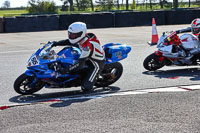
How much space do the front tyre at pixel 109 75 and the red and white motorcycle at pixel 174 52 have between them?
1.70 meters

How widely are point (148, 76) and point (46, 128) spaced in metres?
4.32

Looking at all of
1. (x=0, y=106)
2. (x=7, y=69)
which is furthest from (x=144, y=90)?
(x=7, y=69)

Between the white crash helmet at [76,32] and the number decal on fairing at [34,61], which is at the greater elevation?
the white crash helmet at [76,32]

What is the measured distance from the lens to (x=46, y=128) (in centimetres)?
531

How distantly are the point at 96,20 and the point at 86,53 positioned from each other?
19.6 metres

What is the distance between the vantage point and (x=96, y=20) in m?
26.9

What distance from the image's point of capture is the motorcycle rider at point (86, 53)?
7418 millimetres

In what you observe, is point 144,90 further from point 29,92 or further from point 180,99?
point 29,92

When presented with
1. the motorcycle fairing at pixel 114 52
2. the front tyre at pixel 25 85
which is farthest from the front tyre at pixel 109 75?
the front tyre at pixel 25 85

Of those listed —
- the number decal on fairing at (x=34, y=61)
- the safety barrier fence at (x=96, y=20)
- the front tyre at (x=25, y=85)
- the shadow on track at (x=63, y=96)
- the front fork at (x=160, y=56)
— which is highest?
the safety barrier fence at (x=96, y=20)

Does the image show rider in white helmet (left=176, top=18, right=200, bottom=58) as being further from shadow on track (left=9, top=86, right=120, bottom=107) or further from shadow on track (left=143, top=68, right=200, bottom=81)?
shadow on track (left=9, top=86, right=120, bottom=107)

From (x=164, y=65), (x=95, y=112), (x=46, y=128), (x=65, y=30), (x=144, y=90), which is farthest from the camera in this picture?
(x=65, y=30)

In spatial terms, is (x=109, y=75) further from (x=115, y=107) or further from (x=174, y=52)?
(x=174, y=52)

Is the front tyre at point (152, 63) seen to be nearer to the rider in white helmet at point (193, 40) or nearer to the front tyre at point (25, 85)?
the rider in white helmet at point (193, 40)
